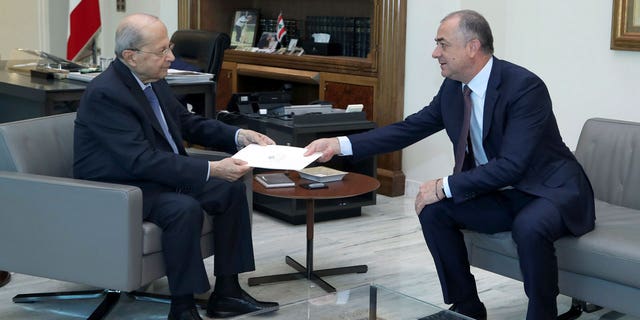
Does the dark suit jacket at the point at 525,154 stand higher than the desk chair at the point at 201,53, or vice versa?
the desk chair at the point at 201,53

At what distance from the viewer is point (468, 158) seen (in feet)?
10.8

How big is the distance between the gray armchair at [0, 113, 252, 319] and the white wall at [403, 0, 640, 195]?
2484 mm

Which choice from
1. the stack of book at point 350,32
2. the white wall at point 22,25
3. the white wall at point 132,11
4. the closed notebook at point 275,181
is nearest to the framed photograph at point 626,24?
the closed notebook at point 275,181

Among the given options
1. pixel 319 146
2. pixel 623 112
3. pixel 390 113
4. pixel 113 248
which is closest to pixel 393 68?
pixel 390 113

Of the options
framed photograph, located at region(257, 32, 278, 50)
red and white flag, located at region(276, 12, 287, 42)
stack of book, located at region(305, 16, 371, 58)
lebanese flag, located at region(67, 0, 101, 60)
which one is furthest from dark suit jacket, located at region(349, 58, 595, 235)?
lebanese flag, located at region(67, 0, 101, 60)

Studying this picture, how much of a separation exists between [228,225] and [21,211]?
2.39 ft

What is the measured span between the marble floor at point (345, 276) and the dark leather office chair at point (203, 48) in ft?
3.13

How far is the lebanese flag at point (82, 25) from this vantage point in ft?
21.5

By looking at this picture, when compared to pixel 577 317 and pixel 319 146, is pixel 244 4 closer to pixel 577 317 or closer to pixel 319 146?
pixel 319 146

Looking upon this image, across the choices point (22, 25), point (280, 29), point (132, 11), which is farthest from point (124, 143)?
point (22, 25)

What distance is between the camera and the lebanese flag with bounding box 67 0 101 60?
6.54 meters

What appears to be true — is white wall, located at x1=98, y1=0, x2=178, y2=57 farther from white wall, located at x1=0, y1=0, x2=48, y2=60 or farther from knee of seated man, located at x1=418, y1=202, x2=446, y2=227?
knee of seated man, located at x1=418, y1=202, x2=446, y2=227

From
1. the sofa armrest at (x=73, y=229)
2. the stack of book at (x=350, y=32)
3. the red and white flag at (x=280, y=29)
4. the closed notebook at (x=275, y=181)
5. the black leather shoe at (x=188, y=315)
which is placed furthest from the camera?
the red and white flag at (x=280, y=29)

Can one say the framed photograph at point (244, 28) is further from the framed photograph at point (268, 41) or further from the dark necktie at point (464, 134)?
the dark necktie at point (464, 134)
